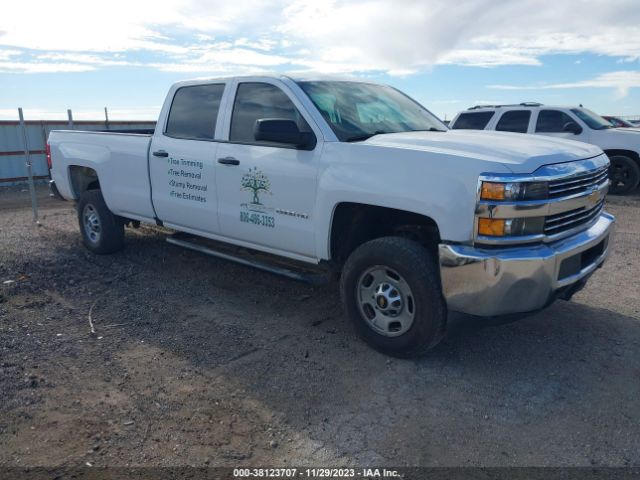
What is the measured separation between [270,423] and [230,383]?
0.55 meters

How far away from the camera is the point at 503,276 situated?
3.30 meters

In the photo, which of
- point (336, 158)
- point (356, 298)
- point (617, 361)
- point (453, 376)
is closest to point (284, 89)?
point (336, 158)

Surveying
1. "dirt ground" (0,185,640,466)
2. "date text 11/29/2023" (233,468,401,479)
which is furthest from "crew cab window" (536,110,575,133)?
"date text 11/29/2023" (233,468,401,479)

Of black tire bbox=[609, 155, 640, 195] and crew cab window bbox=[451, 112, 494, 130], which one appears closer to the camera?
black tire bbox=[609, 155, 640, 195]

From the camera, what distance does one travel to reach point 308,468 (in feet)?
9.20

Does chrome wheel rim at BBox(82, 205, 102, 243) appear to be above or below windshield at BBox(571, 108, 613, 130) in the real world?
below

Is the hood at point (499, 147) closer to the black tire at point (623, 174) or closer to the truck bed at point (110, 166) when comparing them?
the truck bed at point (110, 166)

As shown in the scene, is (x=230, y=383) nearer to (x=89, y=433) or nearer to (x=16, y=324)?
(x=89, y=433)

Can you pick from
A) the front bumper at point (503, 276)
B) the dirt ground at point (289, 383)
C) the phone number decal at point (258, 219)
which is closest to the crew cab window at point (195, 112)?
the phone number decal at point (258, 219)

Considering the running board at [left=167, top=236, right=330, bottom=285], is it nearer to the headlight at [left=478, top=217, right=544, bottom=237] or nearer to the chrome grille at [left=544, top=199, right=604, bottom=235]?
the headlight at [left=478, top=217, right=544, bottom=237]

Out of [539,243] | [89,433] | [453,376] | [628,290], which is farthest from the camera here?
[628,290]

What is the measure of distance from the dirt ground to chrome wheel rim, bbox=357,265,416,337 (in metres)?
0.24

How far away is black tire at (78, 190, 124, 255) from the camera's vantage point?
21.4 ft

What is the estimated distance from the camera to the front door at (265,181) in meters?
4.23
